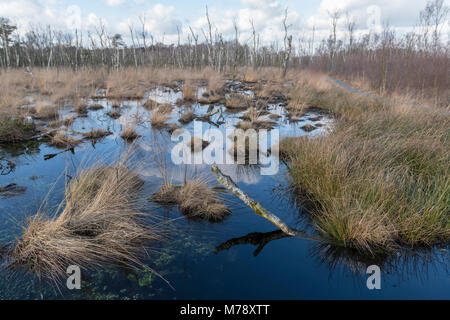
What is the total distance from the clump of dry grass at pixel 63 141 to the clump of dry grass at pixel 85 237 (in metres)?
3.29

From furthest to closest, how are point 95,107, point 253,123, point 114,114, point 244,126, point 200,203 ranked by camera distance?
point 95,107, point 114,114, point 253,123, point 244,126, point 200,203

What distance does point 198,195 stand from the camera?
418 centimetres

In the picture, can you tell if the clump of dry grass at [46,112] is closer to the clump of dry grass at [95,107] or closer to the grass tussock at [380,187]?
the clump of dry grass at [95,107]

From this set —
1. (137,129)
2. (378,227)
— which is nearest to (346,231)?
(378,227)

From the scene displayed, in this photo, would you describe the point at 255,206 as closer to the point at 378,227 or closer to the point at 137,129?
the point at 378,227

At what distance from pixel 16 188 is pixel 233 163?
364 centimetres

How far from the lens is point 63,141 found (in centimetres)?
675

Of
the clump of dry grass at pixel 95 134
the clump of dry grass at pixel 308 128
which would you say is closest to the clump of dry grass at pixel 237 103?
the clump of dry grass at pixel 308 128

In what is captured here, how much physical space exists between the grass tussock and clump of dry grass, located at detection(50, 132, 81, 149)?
499 cm

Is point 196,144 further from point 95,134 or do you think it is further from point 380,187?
point 380,187

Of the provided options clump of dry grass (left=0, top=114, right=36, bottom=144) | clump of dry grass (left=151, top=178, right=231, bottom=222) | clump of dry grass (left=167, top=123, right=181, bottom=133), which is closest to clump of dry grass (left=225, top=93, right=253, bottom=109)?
clump of dry grass (left=167, top=123, right=181, bottom=133)

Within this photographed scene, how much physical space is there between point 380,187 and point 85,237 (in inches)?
132

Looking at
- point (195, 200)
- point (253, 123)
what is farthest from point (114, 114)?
point (195, 200)

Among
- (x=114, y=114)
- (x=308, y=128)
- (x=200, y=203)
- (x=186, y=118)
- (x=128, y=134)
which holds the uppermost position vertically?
(x=114, y=114)
